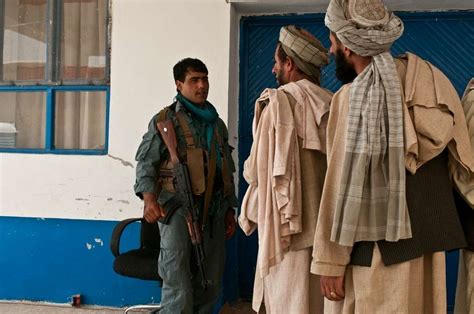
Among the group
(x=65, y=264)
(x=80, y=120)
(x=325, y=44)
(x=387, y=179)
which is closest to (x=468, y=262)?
(x=387, y=179)

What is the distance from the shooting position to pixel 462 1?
10.3ft

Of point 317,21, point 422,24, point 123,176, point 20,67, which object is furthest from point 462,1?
point 20,67

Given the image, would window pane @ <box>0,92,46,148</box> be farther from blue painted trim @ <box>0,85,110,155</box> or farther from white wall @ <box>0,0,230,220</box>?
white wall @ <box>0,0,230,220</box>

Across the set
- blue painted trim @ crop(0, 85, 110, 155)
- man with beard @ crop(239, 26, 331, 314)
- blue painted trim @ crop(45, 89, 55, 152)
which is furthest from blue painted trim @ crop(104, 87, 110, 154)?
man with beard @ crop(239, 26, 331, 314)

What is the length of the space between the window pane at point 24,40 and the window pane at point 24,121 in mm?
148

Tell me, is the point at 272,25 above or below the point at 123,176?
above

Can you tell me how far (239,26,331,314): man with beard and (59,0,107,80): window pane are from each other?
200 centimetres

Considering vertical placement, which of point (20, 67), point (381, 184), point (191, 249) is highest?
point (20, 67)

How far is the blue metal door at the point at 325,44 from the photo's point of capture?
3289mm

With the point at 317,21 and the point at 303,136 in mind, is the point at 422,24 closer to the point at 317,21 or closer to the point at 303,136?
the point at 317,21

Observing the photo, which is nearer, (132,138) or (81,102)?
(132,138)

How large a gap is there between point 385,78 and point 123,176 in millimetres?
2291

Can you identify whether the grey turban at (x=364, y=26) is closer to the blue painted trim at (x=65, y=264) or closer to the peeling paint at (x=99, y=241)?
the blue painted trim at (x=65, y=264)

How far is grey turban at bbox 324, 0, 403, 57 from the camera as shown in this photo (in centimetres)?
145
